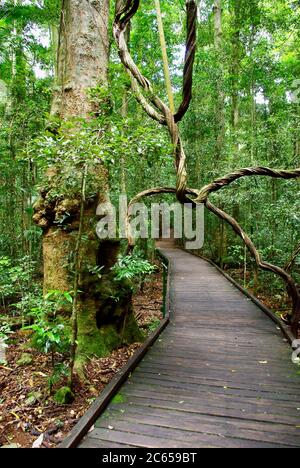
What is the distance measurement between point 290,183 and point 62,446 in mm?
6670

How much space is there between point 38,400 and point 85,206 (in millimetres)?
2039

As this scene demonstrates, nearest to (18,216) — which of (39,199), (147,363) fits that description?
(39,199)

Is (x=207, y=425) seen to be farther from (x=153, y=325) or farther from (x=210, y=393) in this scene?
(x=153, y=325)

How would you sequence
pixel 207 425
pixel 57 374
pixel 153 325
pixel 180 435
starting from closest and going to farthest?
pixel 180 435 < pixel 207 425 < pixel 57 374 < pixel 153 325

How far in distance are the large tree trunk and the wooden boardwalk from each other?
31.5 inches

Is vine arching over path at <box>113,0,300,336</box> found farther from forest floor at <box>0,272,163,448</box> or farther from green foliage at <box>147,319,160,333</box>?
green foliage at <box>147,319,160,333</box>

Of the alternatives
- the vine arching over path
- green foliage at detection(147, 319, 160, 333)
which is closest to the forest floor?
green foliage at detection(147, 319, 160, 333)

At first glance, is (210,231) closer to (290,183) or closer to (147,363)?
(290,183)

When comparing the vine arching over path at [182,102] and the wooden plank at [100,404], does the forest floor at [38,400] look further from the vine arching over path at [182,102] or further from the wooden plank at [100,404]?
the vine arching over path at [182,102]

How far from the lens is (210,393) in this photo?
263 cm

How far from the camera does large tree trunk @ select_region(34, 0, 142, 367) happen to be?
3.49m

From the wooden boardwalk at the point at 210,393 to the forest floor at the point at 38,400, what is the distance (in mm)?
371

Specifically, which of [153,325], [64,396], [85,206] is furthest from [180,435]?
[153,325]

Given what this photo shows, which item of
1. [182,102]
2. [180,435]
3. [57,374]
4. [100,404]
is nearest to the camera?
[180,435]
